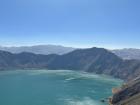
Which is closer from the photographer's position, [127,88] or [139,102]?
[139,102]

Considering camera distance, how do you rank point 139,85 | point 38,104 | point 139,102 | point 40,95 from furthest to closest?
point 40,95
point 139,85
point 38,104
point 139,102

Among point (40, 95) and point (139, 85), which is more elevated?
point (139, 85)

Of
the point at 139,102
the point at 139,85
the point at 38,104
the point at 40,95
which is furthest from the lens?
the point at 40,95

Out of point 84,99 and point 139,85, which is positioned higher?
point 139,85

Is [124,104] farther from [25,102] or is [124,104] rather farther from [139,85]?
[25,102]

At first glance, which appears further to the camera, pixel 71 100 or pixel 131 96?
pixel 71 100

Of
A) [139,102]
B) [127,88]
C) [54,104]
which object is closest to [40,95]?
[54,104]

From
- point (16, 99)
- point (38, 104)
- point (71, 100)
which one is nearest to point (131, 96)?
point (71, 100)

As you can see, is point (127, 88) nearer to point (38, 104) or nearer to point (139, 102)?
point (139, 102)
